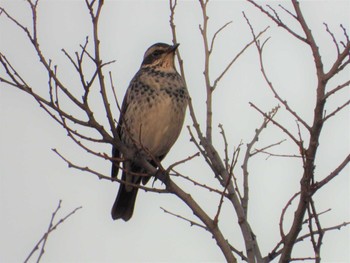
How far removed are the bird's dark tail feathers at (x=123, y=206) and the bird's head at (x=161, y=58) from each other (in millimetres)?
1577

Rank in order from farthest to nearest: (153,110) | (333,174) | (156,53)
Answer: (156,53) → (153,110) → (333,174)

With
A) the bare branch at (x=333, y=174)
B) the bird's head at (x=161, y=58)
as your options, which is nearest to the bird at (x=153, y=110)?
the bird's head at (x=161, y=58)

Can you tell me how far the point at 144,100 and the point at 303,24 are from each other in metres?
3.45

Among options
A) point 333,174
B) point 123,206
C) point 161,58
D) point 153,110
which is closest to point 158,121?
point 153,110

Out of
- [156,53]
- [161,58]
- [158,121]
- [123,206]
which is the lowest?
[123,206]

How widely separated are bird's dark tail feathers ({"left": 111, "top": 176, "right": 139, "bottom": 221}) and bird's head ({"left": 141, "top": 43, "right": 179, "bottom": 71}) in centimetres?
158

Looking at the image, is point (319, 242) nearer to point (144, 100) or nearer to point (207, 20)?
point (207, 20)

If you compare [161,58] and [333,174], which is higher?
[161,58]

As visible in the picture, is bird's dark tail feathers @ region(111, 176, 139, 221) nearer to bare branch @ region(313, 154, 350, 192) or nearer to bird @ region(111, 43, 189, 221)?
bird @ region(111, 43, 189, 221)

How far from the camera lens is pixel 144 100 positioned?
318 inches

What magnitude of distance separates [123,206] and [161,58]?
1.81m

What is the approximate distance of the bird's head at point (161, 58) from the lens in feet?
28.7

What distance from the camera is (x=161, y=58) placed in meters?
8.77

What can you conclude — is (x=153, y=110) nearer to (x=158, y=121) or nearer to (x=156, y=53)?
(x=158, y=121)
